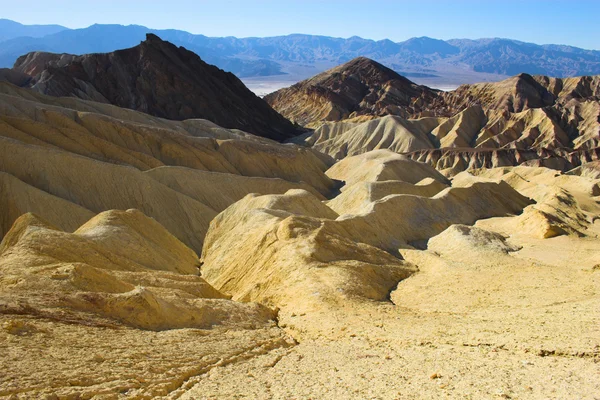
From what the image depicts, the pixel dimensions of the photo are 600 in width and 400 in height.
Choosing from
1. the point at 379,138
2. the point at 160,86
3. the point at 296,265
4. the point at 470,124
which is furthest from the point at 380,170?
the point at 160,86

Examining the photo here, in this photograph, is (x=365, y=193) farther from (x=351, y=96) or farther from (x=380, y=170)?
(x=351, y=96)

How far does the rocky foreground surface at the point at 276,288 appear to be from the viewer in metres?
12.2

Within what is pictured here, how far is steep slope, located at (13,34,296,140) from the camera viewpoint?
314ft

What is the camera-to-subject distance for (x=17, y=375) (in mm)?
11172

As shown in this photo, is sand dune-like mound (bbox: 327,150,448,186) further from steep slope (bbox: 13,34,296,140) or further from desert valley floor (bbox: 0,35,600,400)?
steep slope (bbox: 13,34,296,140)

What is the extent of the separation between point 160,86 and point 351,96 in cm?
5426

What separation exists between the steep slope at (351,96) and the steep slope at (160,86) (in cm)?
2315

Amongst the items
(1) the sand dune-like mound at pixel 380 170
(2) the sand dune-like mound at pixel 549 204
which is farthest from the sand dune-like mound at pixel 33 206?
(1) the sand dune-like mound at pixel 380 170

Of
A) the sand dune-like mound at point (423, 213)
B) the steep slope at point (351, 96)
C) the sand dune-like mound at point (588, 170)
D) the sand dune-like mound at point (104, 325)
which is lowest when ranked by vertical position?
the sand dune-like mound at point (588, 170)

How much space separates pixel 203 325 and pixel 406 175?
151 ft

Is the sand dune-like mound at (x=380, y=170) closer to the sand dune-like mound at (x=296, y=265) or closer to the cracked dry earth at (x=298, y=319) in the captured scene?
the cracked dry earth at (x=298, y=319)

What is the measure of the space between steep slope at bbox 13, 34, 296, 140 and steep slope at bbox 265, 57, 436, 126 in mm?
23149

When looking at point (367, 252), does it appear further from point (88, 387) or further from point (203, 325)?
point (88, 387)

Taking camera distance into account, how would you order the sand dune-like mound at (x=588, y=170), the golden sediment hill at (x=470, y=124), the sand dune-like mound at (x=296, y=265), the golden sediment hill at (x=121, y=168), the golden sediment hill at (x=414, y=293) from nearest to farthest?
the golden sediment hill at (x=414, y=293) → the sand dune-like mound at (x=296, y=265) → the golden sediment hill at (x=121, y=168) → the sand dune-like mound at (x=588, y=170) → the golden sediment hill at (x=470, y=124)
